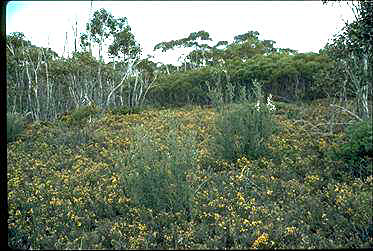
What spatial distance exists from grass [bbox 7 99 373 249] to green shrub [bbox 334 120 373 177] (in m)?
0.17

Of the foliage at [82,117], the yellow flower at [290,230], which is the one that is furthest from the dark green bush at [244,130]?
the foliage at [82,117]

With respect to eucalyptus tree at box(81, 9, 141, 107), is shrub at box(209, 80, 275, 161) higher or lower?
lower

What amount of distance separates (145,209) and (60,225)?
3.24ft

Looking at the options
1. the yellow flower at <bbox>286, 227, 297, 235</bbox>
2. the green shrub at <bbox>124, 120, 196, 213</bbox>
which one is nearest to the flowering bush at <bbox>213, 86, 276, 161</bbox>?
the green shrub at <bbox>124, 120, 196, 213</bbox>

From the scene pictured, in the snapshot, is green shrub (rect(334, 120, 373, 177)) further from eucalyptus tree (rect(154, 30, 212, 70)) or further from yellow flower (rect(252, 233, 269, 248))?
eucalyptus tree (rect(154, 30, 212, 70))

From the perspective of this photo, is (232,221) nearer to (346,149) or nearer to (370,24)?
(346,149)

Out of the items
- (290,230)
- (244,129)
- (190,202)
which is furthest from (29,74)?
(290,230)

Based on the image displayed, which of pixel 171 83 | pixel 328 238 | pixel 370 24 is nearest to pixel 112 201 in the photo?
pixel 328 238

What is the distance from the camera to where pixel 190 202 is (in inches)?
181

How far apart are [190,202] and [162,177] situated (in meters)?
0.46

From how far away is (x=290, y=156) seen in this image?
22.2ft

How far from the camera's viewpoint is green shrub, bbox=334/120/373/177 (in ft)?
17.6

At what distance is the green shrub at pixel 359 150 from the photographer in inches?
212

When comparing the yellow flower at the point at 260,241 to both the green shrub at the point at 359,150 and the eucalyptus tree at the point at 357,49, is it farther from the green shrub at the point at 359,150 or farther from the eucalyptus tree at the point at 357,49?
the eucalyptus tree at the point at 357,49
